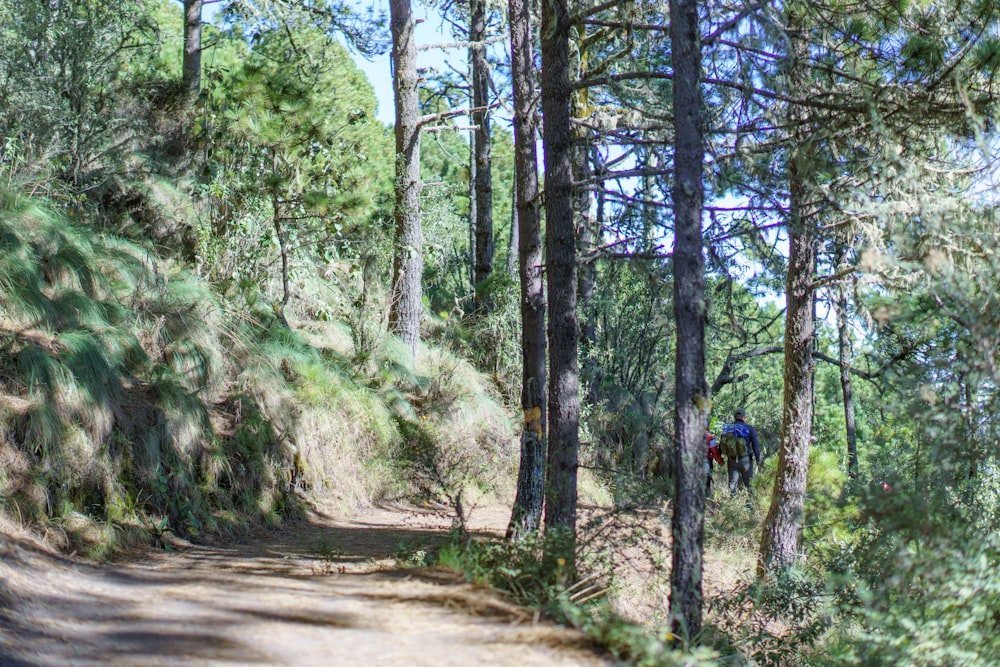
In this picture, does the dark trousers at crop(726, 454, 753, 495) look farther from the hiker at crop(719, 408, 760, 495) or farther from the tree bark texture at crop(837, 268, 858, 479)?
the tree bark texture at crop(837, 268, 858, 479)

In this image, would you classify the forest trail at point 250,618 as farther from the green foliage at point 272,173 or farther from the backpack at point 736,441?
the backpack at point 736,441

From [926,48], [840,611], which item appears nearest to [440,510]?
[840,611]

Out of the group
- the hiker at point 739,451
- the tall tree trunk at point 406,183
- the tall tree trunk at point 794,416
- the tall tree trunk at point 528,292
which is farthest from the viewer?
the hiker at point 739,451

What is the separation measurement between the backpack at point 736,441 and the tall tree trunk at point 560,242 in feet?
26.4

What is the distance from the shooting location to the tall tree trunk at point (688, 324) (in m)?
6.81

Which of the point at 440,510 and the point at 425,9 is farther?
the point at 425,9

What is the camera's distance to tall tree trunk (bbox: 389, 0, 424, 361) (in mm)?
14812

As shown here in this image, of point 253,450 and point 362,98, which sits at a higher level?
point 362,98

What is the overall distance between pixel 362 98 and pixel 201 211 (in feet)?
11.2

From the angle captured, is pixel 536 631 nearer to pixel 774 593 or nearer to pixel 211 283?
pixel 774 593

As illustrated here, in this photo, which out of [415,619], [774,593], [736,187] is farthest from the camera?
[774,593]

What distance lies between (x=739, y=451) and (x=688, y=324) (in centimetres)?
966

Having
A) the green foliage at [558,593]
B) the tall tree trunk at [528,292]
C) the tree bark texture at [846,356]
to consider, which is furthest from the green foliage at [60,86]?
the tree bark texture at [846,356]

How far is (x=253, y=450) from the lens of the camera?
33.2ft
